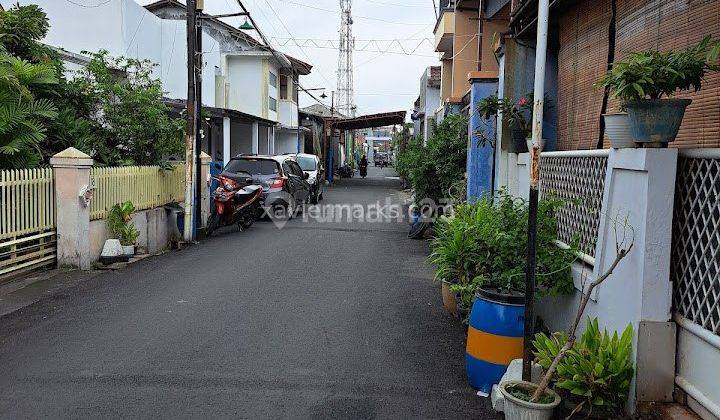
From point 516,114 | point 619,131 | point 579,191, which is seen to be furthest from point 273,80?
point 619,131

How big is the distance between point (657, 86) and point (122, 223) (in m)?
8.54

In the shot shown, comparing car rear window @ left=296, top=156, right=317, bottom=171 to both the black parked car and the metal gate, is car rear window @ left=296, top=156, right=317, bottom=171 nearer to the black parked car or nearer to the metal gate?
the black parked car

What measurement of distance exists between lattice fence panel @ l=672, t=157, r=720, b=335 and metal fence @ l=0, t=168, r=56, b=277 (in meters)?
7.74

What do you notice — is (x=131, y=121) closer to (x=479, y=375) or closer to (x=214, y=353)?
(x=214, y=353)

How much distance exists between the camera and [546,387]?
159 inches

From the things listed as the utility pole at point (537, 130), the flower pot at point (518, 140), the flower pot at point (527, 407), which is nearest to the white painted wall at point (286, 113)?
the flower pot at point (518, 140)

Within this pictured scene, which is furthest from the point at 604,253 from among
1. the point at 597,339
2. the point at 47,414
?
the point at 47,414

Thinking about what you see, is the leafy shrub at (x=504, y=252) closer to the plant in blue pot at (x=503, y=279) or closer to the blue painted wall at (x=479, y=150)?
the plant in blue pot at (x=503, y=279)

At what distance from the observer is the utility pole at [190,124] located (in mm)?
12586

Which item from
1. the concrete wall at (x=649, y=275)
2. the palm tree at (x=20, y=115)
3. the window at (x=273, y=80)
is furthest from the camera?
the window at (x=273, y=80)

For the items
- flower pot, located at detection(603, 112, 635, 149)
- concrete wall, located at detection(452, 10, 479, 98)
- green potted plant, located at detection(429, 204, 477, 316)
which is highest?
concrete wall, located at detection(452, 10, 479, 98)

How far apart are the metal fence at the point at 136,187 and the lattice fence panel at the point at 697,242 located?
8360 millimetres

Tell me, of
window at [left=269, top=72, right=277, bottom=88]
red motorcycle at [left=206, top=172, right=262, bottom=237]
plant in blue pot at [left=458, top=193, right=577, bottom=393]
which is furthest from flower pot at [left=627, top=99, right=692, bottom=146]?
window at [left=269, top=72, right=277, bottom=88]

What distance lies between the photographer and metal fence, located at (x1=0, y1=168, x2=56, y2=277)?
812 centimetres
